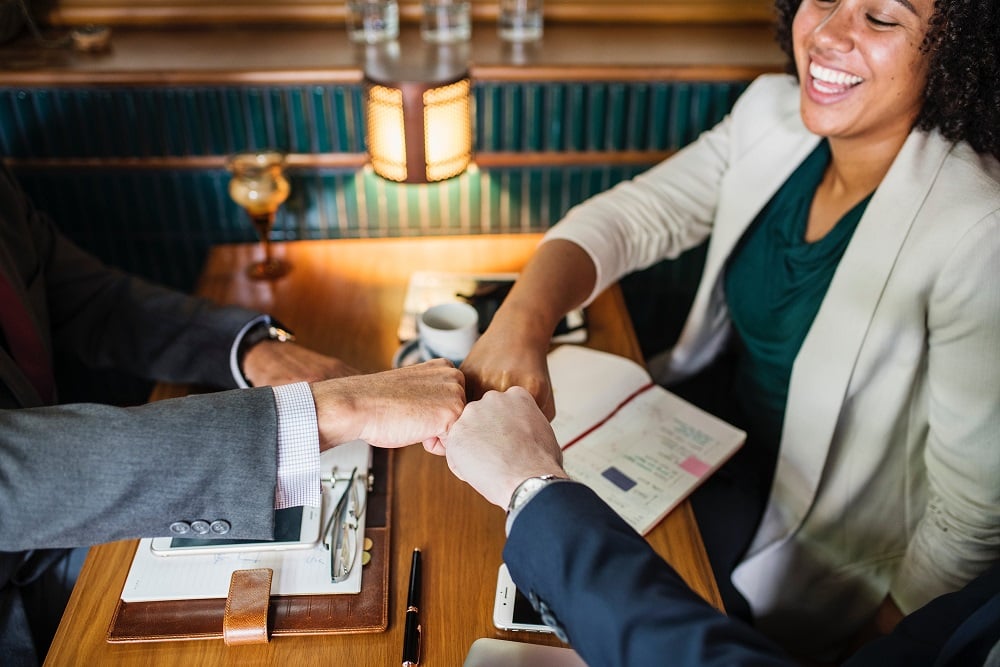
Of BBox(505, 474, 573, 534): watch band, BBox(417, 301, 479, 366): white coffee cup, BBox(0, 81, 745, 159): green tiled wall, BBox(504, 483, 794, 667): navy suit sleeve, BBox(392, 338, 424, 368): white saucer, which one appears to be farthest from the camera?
BBox(0, 81, 745, 159): green tiled wall

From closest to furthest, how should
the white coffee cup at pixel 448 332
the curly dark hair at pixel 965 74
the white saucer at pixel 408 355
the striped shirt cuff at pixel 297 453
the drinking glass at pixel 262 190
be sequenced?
1. the striped shirt cuff at pixel 297 453
2. the curly dark hair at pixel 965 74
3. the white coffee cup at pixel 448 332
4. the white saucer at pixel 408 355
5. the drinking glass at pixel 262 190

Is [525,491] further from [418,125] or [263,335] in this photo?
[418,125]

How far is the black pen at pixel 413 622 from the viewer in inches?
35.8

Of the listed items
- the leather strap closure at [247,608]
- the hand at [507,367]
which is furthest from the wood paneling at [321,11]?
the leather strap closure at [247,608]

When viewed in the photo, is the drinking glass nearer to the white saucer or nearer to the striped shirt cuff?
the white saucer

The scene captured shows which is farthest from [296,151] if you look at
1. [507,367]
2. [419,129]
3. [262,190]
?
[507,367]

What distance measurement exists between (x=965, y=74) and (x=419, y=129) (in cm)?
90

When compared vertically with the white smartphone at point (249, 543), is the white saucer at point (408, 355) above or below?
above

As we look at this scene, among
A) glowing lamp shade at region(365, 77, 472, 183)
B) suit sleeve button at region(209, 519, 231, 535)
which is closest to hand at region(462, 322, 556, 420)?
suit sleeve button at region(209, 519, 231, 535)

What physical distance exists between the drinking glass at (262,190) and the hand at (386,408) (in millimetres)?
699

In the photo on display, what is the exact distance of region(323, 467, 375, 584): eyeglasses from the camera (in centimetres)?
101

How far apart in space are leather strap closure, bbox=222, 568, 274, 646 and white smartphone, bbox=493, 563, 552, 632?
27 cm

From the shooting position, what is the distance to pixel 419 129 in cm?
153

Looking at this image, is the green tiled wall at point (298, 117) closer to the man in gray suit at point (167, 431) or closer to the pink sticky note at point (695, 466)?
the man in gray suit at point (167, 431)
